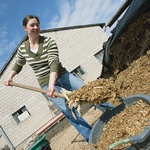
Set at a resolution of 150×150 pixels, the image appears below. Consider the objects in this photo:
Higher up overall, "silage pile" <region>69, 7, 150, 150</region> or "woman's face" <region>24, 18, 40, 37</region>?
"woman's face" <region>24, 18, 40, 37</region>

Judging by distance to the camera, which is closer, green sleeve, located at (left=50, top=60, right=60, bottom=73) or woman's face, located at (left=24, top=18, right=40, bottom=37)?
green sleeve, located at (left=50, top=60, right=60, bottom=73)

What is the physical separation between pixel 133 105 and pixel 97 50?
13.3 meters

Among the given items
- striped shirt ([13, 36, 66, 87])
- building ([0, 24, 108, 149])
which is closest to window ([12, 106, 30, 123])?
building ([0, 24, 108, 149])

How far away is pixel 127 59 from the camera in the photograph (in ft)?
18.1

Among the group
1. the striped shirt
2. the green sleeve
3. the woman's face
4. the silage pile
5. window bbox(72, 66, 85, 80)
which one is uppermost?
window bbox(72, 66, 85, 80)

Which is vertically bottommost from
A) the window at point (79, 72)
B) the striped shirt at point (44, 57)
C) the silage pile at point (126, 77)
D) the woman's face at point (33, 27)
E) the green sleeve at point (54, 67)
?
the silage pile at point (126, 77)

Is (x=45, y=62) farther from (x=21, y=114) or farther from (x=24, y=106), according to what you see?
(x=21, y=114)

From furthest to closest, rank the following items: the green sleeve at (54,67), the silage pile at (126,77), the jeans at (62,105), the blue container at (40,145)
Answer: the blue container at (40,145) < the jeans at (62,105) < the green sleeve at (54,67) < the silage pile at (126,77)

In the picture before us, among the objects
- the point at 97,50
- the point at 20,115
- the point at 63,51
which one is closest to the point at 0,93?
the point at 20,115

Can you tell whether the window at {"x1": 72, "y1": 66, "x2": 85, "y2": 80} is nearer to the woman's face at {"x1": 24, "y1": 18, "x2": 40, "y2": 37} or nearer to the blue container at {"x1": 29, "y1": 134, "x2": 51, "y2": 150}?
the blue container at {"x1": 29, "y1": 134, "x2": 51, "y2": 150}

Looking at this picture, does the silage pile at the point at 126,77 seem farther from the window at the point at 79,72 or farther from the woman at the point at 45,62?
the window at the point at 79,72

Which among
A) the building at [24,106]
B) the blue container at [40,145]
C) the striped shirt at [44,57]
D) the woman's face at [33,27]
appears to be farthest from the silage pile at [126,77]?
the building at [24,106]

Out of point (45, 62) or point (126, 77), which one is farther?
point (126, 77)

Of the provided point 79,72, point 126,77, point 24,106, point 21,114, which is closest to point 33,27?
point 126,77
